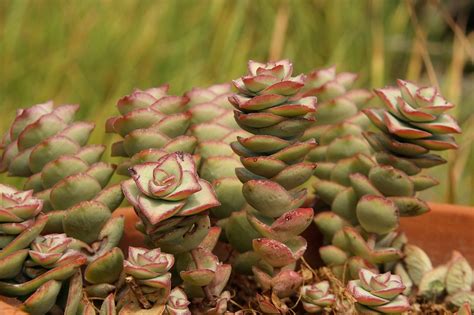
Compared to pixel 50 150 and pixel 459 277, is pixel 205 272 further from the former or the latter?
pixel 459 277

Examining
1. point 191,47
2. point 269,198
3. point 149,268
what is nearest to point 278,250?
point 269,198

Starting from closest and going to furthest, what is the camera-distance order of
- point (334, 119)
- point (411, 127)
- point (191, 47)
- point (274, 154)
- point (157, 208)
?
point (157, 208) → point (274, 154) → point (411, 127) → point (334, 119) → point (191, 47)

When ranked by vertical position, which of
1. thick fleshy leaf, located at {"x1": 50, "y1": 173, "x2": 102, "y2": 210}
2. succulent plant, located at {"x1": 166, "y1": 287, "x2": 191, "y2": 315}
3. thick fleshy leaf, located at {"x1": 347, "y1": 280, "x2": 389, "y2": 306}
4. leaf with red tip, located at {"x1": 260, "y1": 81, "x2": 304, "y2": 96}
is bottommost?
succulent plant, located at {"x1": 166, "y1": 287, "x2": 191, "y2": 315}

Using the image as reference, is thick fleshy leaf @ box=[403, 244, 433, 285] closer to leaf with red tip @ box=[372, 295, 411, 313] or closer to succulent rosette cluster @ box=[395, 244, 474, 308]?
succulent rosette cluster @ box=[395, 244, 474, 308]

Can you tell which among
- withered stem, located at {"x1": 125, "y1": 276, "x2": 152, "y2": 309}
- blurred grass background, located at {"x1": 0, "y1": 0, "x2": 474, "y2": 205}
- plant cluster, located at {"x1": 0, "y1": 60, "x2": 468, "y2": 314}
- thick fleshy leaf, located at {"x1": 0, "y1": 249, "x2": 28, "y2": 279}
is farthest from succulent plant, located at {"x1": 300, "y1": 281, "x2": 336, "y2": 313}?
blurred grass background, located at {"x1": 0, "y1": 0, "x2": 474, "y2": 205}

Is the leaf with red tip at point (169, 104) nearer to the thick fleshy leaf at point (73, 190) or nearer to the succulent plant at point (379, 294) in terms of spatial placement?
the thick fleshy leaf at point (73, 190)

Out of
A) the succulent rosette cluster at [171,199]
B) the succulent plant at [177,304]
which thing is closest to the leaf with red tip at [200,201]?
the succulent rosette cluster at [171,199]
